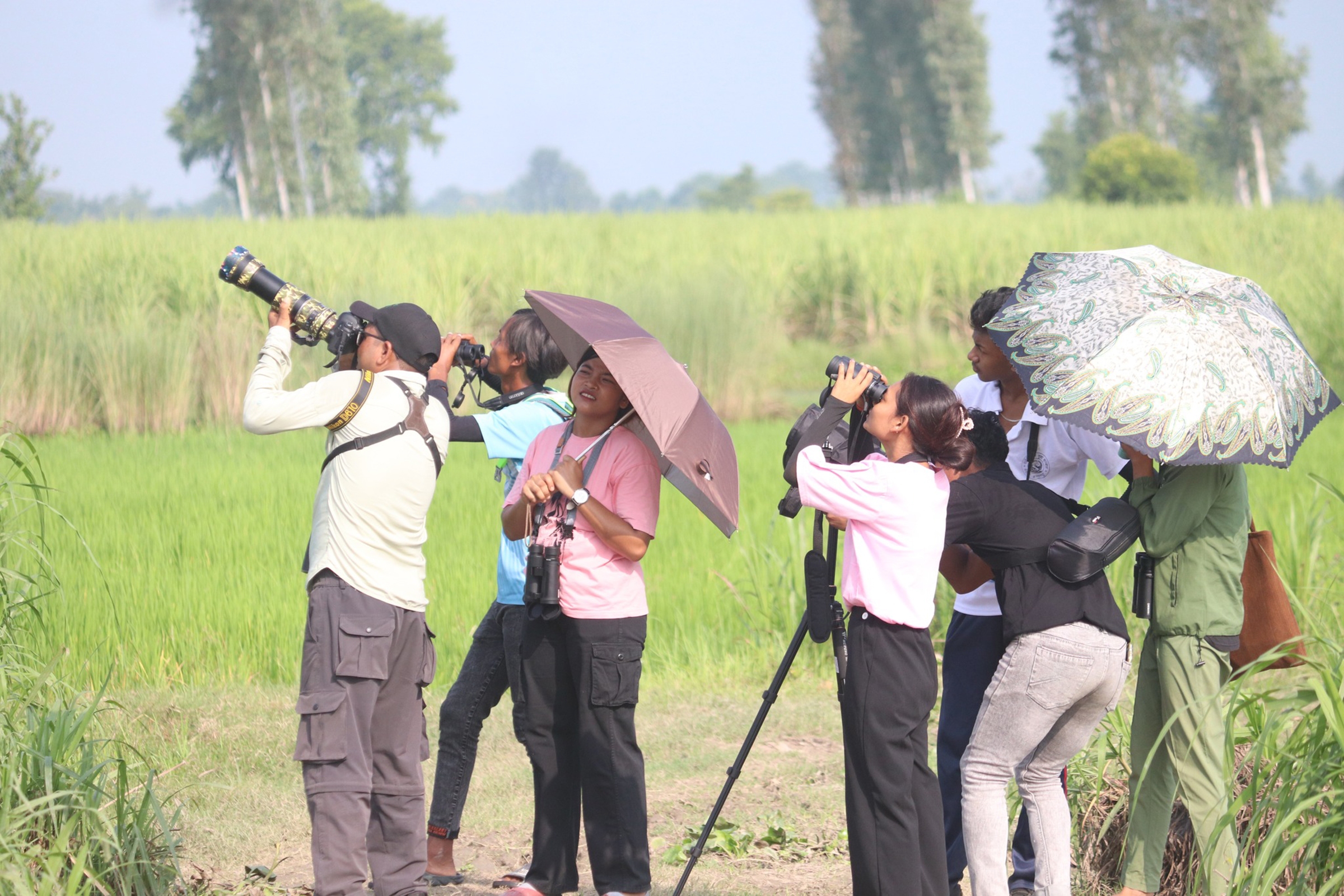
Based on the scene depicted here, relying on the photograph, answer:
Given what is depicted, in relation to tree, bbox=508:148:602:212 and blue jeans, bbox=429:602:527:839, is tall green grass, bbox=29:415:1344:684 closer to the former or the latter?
blue jeans, bbox=429:602:527:839

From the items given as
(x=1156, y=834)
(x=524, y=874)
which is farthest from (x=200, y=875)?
(x=1156, y=834)

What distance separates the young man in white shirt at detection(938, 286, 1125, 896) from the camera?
3799 millimetres

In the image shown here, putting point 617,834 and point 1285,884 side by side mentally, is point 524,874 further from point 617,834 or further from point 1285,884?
point 1285,884

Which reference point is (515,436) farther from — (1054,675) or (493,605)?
(1054,675)

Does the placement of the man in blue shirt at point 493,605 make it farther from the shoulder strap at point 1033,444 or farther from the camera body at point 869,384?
the shoulder strap at point 1033,444

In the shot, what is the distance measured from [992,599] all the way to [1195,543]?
58cm

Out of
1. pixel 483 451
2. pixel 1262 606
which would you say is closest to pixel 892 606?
pixel 1262 606

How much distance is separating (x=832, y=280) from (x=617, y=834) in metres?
16.5

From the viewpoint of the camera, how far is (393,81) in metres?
68.4

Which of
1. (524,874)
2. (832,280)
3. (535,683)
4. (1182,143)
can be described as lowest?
(524,874)

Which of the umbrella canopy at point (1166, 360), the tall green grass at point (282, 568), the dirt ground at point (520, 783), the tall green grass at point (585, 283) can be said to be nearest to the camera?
the umbrella canopy at point (1166, 360)

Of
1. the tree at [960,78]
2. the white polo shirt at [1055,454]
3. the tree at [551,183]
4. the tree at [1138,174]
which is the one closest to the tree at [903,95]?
the tree at [960,78]

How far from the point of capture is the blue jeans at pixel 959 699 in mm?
3799

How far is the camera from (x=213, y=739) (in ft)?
17.9
